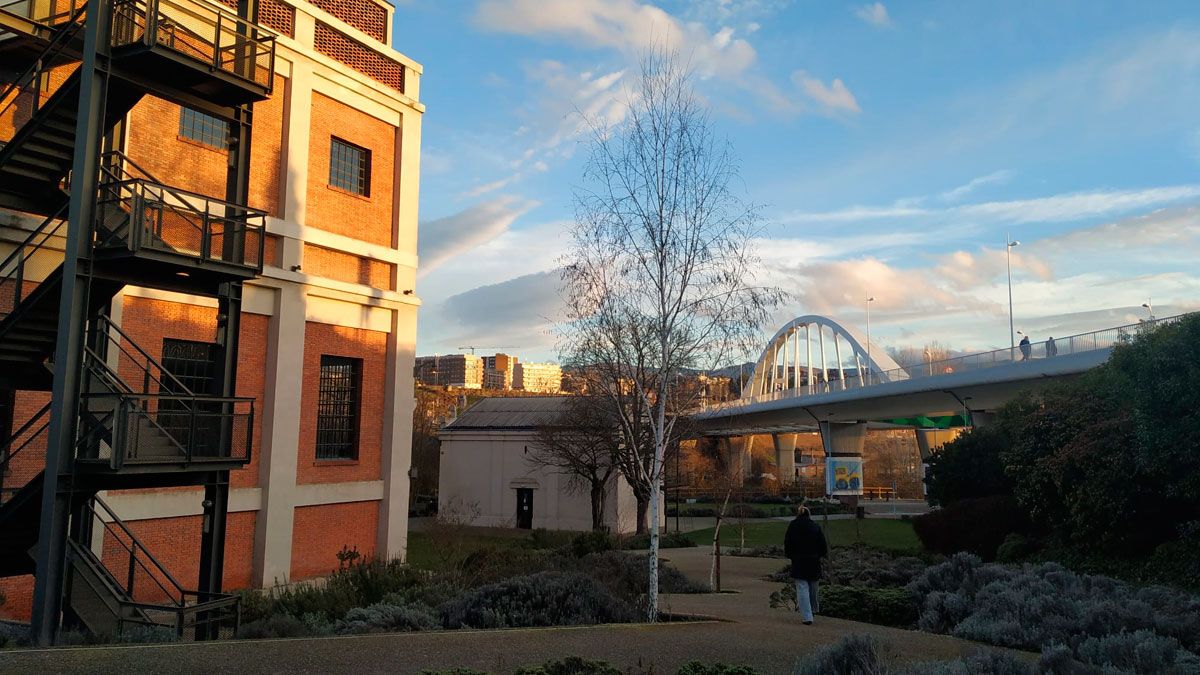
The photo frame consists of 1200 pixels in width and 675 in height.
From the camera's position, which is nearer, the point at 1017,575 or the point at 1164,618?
the point at 1164,618

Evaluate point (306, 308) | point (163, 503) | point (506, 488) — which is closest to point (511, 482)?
point (506, 488)

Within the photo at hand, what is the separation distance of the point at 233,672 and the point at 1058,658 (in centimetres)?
725

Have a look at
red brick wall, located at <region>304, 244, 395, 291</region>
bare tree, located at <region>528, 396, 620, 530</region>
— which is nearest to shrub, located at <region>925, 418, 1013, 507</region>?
bare tree, located at <region>528, 396, 620, 530</region>

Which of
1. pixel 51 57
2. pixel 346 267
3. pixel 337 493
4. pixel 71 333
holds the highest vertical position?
pixel 51 57

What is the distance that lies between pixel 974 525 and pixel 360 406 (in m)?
16.4

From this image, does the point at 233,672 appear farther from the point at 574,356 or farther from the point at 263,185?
the point at 263,185

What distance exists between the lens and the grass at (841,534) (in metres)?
31.3

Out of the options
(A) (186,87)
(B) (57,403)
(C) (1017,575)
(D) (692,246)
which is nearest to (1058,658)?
(C) (1017,575)

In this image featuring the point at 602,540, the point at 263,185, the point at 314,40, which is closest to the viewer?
the point at 263,185

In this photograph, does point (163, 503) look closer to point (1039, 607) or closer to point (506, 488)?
point (1039, 607)

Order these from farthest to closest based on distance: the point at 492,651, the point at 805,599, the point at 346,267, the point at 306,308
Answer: the point at 346,267, the point at 306,308, the point at 805,599, the point at 492,651

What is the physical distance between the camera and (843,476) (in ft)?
180

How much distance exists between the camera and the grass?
31.3 metres

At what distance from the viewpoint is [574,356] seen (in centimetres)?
2023
